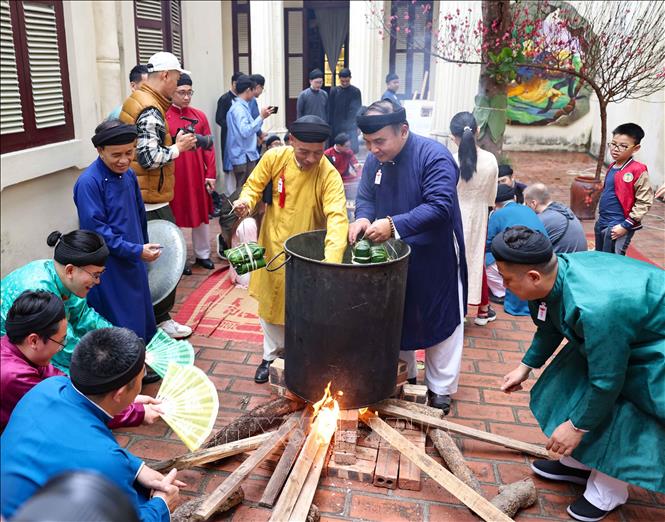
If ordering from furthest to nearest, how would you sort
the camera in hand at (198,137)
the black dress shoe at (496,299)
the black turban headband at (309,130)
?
the black dress shoe at (496,299) < the camera in hand at (198,137) < the black turban headband at (309,130)

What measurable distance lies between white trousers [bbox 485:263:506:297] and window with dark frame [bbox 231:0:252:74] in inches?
429

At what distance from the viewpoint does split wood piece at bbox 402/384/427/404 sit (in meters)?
3.70

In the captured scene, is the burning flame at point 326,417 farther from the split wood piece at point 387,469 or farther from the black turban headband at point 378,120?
the black turban headband at point 378,120

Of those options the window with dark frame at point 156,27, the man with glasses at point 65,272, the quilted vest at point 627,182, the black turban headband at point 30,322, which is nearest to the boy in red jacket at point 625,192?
the quilted vest at point 627,182

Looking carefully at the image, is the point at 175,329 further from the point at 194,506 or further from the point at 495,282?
the point at 495,282

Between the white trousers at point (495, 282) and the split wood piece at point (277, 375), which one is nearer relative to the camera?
the split wood piece at point (277, 375)

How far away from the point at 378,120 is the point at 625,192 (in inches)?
133

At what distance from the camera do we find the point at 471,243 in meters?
5.24

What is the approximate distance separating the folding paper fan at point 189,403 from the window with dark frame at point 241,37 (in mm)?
13247

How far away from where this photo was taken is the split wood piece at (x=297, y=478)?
270cm

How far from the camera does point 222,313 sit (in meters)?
5.42

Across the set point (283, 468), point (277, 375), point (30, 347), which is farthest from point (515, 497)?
point (30, 347)

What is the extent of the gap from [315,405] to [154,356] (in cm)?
114

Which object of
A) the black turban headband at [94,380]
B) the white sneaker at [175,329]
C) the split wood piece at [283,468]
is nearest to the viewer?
the black turban headband at [94,380]
